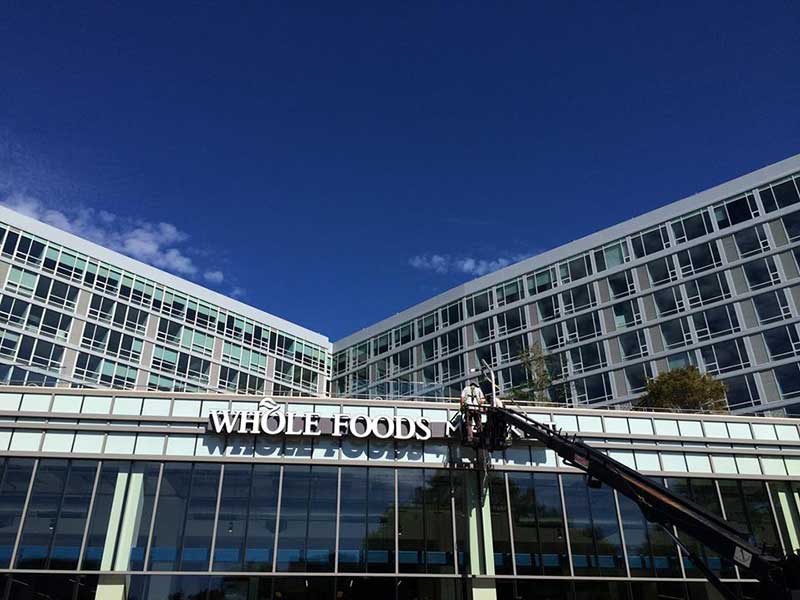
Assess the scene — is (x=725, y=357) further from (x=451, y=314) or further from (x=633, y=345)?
(x=451, y=314)

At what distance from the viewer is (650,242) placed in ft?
200

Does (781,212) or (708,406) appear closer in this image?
(708,406)

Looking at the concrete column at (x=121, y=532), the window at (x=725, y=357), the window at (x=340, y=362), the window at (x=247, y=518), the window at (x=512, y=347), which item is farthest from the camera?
the window at (x=340, y=362)

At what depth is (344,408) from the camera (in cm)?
3056

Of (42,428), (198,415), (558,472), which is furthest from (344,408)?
(42,428)

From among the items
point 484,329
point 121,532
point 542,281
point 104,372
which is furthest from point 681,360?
point 104,372

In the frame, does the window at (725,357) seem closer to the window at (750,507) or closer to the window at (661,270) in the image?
the window at (661,270)

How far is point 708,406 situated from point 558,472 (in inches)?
650

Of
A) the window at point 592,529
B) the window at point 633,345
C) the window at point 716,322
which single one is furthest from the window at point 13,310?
the window at point 716,322

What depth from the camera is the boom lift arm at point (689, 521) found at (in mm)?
18438

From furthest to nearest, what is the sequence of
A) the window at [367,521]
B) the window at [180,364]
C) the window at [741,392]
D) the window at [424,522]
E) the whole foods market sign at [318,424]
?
the window at [180,364] → the window at [741,392] → the whole foods market sign at [318,424] → the window at [424,522] → the window at [367,521]

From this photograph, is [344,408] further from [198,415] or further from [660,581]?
[660,581]

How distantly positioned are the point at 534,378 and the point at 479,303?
39.4 ft

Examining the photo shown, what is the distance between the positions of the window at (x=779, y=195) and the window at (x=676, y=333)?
1118cm
